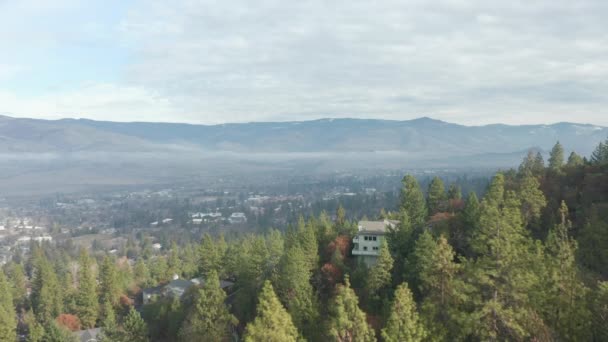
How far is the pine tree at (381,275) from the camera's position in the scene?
1094 inches

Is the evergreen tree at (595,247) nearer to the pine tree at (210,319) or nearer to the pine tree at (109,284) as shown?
the pine tree at (210,319)

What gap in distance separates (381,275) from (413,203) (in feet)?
37.8

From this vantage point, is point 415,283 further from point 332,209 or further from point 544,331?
point 332,209

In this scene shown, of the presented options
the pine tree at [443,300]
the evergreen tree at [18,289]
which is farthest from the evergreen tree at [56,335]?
the pine tree at [443,300]

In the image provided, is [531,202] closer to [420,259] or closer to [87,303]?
[420,259]

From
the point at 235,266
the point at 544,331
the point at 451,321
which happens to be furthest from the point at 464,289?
the point at 235,266

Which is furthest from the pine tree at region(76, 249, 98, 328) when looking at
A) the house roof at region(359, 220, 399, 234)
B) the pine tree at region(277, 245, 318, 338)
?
the house roof at region(359, 220, 399, 234)

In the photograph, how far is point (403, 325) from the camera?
18688 mm

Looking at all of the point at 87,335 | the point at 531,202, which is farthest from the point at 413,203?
the point at 87,335

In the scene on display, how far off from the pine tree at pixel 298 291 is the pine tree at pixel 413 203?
10.1 m

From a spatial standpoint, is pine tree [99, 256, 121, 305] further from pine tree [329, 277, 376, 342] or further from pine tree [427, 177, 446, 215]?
pine tree [329, 277, 376, 342]

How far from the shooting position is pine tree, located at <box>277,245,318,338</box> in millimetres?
26125

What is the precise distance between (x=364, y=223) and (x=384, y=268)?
1025 centimetres

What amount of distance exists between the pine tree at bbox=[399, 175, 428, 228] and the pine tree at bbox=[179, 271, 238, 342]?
15940 mm
